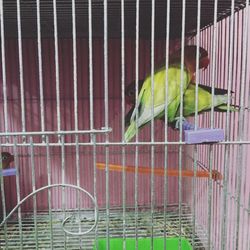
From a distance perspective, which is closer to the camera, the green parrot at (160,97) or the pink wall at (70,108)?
the green parrot at (160,97)

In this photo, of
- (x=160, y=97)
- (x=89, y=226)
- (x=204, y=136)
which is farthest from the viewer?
(x=89, y=226)

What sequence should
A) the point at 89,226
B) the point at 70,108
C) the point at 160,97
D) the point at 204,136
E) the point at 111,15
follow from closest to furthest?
the point at 204,136, the point at 160,97, the point at 111,15, the point at 89,226, the point at 70,108

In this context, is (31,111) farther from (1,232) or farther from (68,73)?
(1,232)

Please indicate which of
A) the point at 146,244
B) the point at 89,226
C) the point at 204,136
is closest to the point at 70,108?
the point at 89,226

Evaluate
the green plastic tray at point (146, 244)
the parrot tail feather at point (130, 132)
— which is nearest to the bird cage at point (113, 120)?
the green plastic tray at point (146, 244)

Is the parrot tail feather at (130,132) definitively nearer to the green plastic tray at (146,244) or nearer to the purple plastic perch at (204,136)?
the purple plastic perch at (204,136)

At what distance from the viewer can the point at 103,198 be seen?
120 cm

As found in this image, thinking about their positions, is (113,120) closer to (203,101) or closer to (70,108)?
(70,108)

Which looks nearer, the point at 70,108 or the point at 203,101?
the point at 203,101

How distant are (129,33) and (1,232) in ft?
2.26

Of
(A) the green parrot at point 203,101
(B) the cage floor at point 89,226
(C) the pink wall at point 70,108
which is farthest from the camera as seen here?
(C) the pink wall at point 70,108

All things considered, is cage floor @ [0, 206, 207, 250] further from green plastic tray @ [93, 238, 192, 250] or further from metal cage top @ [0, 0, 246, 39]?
metal cage top @ [0, 0, 246, 39]

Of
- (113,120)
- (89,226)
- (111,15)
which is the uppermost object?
(111,15)

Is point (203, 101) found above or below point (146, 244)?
above
